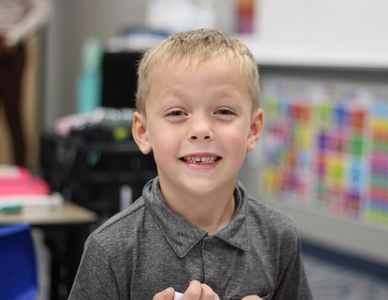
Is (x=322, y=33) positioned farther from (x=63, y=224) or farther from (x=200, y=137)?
(x=200, y=137)

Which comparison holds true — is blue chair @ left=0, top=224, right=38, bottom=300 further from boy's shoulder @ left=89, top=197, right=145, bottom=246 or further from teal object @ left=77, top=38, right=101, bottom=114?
teal object @ left=77, top=38, right=101, bottom=114

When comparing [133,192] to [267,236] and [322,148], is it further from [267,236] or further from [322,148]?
[322,148]

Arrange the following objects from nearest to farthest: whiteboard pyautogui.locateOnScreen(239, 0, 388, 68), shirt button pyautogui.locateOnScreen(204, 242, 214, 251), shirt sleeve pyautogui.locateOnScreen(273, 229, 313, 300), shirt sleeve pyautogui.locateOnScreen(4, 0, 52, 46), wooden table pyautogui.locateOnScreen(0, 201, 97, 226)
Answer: shirt button pyautogui.locateOnScreen(204, 242, 214, 251) < shirt sleeve pyautogui.locateOnScreen(273, 229, 313, 300) < wooden table pyautogui.locateOnScreen(0, 201, 97, 226) < whiteboard pyautogui.locateOnScreen(239, 0, 388, 68) < shirt sleeve pyautogui.locateOnScreen(4, 0, 52, 46)

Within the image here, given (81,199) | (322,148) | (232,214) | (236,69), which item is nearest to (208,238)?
(232,214)

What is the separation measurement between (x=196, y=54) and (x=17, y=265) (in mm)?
558

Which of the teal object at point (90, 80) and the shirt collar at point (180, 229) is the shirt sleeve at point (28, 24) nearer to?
the teal object at point (90, 80)

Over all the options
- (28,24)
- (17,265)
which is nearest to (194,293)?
(17,265)

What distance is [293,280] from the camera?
4.05 feet

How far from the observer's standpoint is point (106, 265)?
107cm

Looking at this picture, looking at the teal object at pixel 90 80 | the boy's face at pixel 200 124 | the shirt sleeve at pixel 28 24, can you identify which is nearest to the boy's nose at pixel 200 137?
the boy's face at pixel 200 124

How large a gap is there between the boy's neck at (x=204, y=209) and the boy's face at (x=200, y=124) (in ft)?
0.09

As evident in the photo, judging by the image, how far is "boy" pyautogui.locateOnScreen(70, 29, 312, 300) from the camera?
→ 3.53ft

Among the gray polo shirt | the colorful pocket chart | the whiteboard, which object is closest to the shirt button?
the gray polo shirt

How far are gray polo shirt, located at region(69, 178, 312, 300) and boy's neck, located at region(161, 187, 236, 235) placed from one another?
0.07ft
